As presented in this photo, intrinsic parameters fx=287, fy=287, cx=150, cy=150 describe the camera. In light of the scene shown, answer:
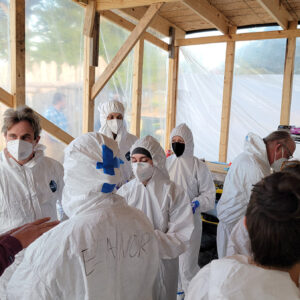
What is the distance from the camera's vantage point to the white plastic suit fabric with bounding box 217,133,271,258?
2352mm

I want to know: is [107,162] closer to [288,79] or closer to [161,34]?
Answer: [288,79]

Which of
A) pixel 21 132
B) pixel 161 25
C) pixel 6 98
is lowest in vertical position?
pixel 21 132

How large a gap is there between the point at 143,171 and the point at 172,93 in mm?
4455

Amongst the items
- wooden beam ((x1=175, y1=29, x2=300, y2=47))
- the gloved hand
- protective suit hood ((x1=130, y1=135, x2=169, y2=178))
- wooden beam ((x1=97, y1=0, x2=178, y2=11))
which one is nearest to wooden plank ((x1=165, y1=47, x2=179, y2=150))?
wooden beam ((x1=175, y1=29, x2=300, y2=47))

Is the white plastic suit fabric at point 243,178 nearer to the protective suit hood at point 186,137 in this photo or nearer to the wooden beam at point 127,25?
the protective suit hood at point 186,137

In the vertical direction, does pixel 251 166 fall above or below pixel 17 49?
below

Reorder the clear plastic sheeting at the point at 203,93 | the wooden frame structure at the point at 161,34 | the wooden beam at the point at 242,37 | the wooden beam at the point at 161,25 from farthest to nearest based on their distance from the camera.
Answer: the clear plastic sheeting at the point at 203,93, the wooden beam at the point at 242,37, the wooden beam at the point at 161,25, the wooden frame structure at the point at 161,34

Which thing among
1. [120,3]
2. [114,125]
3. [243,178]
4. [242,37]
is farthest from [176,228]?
[242,37]

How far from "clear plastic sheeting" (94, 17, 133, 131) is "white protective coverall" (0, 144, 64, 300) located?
258 centimetres

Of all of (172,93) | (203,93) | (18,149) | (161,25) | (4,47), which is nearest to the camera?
(18,149)

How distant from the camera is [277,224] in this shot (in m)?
0.83

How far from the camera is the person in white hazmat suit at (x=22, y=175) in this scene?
176 centimetres

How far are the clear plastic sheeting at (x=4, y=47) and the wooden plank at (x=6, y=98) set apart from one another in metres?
0.22

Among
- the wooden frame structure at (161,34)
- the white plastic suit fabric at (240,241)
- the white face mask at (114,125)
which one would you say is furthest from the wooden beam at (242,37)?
the white plastic suit fabric at (240,241)
